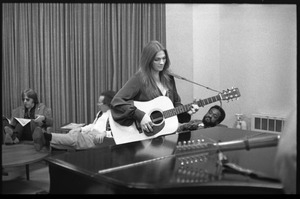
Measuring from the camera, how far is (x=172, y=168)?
4.60ft

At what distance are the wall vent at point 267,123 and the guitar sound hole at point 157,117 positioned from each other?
0.49 meters

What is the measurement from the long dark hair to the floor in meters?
0.69

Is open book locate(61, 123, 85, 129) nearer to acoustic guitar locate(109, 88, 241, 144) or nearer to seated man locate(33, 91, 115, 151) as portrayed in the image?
seated man locate(33, 91, 115, 151)

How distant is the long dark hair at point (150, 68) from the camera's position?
1.96 meters

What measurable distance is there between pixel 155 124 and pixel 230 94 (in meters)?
0.44

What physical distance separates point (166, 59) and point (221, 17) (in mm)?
369

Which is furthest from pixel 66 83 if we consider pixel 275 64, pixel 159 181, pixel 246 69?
pixel 275 64

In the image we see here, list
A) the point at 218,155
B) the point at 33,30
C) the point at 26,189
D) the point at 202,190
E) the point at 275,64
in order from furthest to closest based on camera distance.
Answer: the point at 275,64 < the point at 33,30 < the point at 26,189 < the point at 218,155 < the point at 202,190

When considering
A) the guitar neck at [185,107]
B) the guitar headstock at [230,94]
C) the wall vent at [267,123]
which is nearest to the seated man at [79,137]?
the guitar neck at [185,107]

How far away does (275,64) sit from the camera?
6.37 feet

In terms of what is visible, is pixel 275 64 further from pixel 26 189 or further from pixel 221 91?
pixel 26 189

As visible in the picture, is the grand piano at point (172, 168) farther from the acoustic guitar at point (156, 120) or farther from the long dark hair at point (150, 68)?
Answer: the long dark hair at point (150, 68)

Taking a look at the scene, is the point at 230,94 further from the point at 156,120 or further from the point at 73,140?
the point at 73,140

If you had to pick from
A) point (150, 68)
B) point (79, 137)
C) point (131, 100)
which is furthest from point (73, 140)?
point (150, 68)
